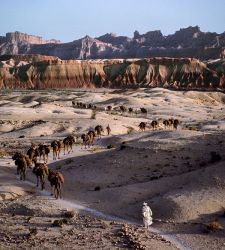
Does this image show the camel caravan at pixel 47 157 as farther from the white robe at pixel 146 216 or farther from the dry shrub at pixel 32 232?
the white robe at pixel 146 216

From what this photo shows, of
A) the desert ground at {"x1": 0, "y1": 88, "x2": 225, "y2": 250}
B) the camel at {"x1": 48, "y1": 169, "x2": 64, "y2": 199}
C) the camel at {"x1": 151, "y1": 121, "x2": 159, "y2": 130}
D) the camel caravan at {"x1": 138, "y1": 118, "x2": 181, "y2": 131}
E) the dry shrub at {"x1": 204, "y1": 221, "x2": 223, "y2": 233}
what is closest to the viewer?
the desert ground at {"x1": 0, "y1": 88, "x2": 225, "y2": 250}

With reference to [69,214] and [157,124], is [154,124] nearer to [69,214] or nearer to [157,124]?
[157,124]

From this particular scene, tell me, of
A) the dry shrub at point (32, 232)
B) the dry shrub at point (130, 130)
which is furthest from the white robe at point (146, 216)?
the dry shrub at point (130, 130)

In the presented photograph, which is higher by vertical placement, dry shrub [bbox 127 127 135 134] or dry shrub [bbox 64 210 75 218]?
dry shrub [bbox 64 210 75 218]

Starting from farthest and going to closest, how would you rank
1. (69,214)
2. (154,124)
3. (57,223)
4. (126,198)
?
(154,124)
(126,198)
(69,214)
(57,223)

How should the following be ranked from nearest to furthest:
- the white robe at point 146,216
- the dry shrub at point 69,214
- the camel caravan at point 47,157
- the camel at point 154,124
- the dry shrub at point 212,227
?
the dry shrub at point 212,227, the white robe at point 146,216, the dry shrub at point 69,214, the camel caravan at point 47,157, the camel at point 154,124

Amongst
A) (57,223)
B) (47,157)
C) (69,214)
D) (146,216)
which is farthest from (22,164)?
(146,216)

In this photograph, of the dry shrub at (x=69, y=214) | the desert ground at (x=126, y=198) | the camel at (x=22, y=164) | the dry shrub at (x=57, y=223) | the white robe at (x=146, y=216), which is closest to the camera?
the desert ground at (x=126, y=198)

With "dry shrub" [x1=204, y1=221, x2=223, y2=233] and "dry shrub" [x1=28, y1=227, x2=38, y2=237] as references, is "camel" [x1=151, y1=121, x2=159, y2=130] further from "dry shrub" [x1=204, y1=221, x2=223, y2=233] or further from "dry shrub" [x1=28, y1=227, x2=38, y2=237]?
"dry shrub" [x1=28, y1=227, x2=38, y2=237]

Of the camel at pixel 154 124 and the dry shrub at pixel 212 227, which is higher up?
the dry shrub at pixel 212 227

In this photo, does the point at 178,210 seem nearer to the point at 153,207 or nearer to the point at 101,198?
the point at 153,207

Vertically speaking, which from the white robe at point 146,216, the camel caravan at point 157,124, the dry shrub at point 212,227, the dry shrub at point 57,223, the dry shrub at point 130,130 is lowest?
the dry shrub at point 130,130

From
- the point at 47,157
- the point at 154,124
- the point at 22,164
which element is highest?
the point at 22,164

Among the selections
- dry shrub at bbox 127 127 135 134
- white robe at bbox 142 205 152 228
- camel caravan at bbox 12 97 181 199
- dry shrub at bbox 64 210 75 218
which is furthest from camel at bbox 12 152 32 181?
dry shrub at bbox 127 127 135 134
